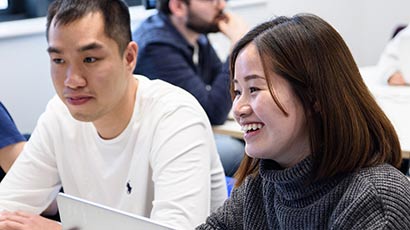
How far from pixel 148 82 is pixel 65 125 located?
0.85ft

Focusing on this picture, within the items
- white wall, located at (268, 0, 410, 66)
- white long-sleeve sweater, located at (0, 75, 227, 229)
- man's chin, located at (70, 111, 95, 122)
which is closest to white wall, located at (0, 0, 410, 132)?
white wall, located at (268, 0, 410, 66)

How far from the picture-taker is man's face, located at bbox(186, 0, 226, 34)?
3088mm

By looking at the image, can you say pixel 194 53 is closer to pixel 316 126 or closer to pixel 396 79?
pixel 396 79

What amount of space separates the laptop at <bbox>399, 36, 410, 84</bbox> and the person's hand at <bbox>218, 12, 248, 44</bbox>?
0.68 m

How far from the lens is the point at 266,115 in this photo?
1.16 meters

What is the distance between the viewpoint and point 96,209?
113 centimetres

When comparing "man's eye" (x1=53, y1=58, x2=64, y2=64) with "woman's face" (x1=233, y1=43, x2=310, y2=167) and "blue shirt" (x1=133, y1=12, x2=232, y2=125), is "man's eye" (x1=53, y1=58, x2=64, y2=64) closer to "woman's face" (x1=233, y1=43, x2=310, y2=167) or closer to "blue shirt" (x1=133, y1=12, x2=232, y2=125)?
"woman's face" (x1=233, y1=43, x2=310, y2=167)

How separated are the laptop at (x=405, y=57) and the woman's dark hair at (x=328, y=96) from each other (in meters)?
1.84

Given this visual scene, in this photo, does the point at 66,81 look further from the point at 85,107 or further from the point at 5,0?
the point at 5,0

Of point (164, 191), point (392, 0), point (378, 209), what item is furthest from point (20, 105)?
point (392, 0)

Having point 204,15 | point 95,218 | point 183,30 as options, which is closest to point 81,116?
point 95,218

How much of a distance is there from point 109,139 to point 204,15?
4.64 feet

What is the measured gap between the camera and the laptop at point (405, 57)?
9.58 ft

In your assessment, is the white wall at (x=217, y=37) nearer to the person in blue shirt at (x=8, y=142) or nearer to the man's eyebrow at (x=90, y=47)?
the man's eyebrow at (x=90, y=47)
